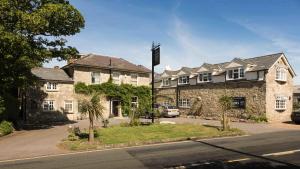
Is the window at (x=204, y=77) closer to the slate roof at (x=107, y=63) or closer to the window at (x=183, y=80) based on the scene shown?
the window at (x=183, y=80)

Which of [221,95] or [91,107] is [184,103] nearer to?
[221,95]

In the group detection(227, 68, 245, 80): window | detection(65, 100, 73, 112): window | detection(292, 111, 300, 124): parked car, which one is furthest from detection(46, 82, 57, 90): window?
detection(292, 111, 300, 124): parked car

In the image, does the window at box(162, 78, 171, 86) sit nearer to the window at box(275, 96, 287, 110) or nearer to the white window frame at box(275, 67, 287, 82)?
the white window frame at box(275, 67, 287, 82)

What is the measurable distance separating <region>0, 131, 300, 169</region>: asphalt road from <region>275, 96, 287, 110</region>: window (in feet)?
57.7

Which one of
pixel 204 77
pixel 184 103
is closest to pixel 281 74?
pixel 204 77

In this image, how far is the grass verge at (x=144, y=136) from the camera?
1773cm

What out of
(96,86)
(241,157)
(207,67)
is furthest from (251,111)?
(241,157)

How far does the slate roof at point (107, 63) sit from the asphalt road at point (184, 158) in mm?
25191

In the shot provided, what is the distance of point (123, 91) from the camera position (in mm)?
41688

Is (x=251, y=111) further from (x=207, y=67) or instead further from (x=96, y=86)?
(x=96, y=86)

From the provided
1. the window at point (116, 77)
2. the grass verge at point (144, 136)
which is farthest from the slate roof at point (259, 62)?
the grass verge at point (144, 136)

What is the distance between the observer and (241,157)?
13242 millimetres

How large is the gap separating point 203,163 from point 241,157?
2083mm

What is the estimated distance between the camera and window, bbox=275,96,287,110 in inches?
1315
